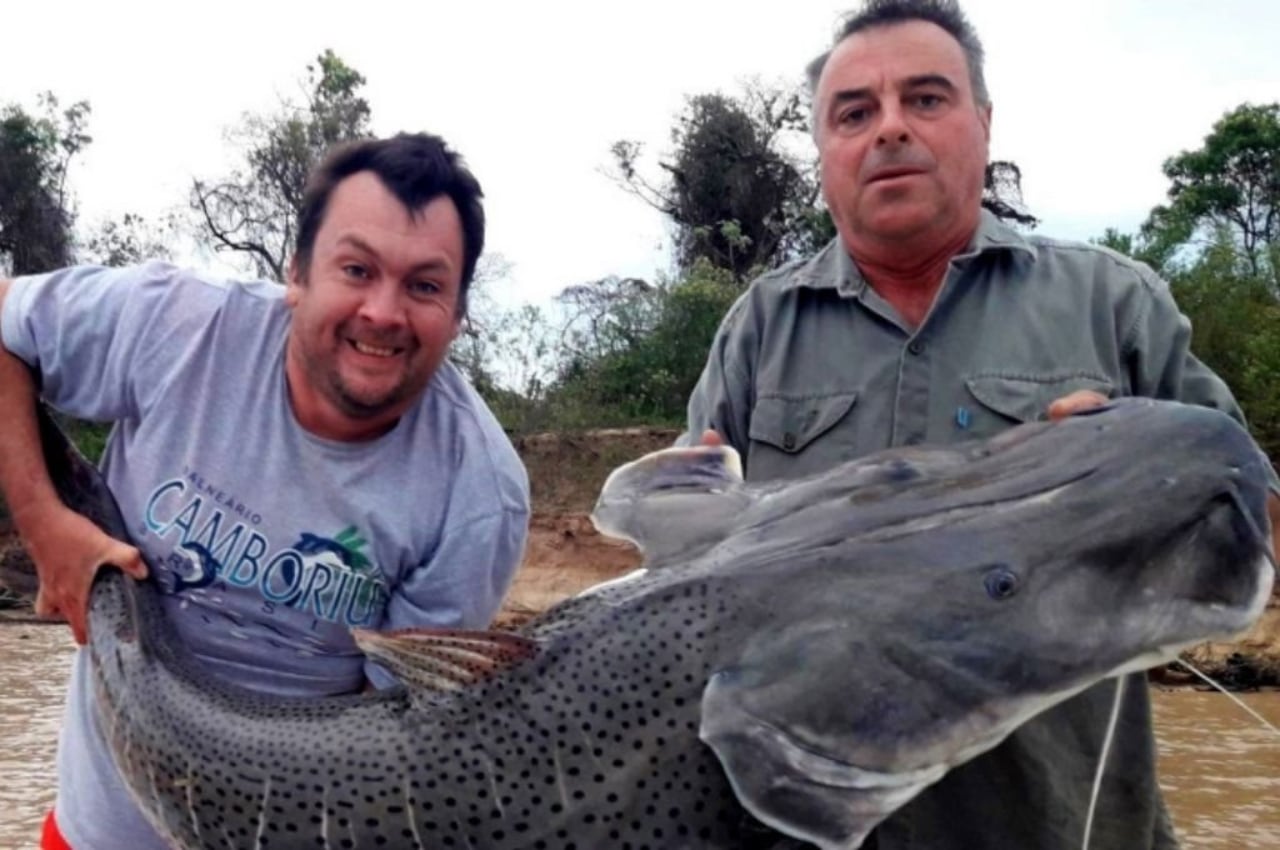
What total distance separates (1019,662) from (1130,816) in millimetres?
1021

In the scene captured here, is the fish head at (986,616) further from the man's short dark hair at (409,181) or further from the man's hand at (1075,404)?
the man's short dark hair at (409,181)

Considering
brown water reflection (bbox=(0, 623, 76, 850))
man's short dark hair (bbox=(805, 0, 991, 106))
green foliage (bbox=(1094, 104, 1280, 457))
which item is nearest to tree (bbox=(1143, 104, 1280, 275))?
green foliage (bbox=(1094, 104, 1280, 457))

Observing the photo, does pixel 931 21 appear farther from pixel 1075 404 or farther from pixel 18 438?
pixel 18 438

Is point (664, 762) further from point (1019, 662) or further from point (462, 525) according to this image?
point (462, 525)

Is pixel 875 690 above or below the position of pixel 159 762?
above

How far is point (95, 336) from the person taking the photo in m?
2.98

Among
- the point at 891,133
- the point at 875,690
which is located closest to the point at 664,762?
the point at 875,690

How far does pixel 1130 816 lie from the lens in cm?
254

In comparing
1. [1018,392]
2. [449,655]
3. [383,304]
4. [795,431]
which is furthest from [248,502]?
[1018,392]

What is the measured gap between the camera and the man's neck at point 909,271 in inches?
107

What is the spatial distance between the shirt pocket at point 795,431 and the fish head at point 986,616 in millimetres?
819

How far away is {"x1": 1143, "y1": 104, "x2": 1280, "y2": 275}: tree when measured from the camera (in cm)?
2531

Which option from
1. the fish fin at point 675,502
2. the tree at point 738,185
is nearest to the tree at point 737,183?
the tree at point 738,185

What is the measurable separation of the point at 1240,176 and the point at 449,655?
27.8 metres
